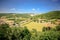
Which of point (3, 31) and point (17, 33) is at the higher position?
point (3, 31)

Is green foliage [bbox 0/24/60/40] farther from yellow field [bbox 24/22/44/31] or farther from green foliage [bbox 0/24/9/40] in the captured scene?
yellow field [bbox 24/22/44/31]

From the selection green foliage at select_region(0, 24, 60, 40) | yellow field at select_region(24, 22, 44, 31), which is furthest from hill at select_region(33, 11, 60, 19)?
green foliage at select_region(0, 24, 60, 40)

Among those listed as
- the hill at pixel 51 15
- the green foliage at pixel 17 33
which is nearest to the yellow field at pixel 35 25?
the green foliage at pixel 17 33

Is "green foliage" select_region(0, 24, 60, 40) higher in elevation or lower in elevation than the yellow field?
lower

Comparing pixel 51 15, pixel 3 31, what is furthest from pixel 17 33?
pixel 51 15

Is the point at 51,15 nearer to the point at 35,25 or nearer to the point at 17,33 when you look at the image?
the point at 35,25

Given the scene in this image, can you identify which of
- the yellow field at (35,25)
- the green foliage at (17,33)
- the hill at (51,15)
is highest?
the hill at (51,15)

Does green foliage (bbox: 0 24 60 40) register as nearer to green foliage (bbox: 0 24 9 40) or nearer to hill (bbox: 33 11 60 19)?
green foliage (bbox: 0 24 9 40)

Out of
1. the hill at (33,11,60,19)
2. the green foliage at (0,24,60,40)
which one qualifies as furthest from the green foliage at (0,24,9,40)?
the hill at (33,11,60,19)

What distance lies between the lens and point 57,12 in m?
4.65

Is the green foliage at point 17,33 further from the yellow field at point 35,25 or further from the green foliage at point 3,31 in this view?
the yellow field at point 35,25

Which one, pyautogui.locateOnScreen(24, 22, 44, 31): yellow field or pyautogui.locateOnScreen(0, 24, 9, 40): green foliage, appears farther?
pyautogui.locateOnScreen(24, 22, 44, 31): yellow field

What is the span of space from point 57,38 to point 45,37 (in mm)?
556

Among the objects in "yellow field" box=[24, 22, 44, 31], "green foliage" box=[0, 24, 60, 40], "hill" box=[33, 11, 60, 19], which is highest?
"hill" box=[33, 11, 60, 19]
